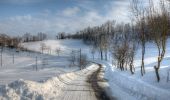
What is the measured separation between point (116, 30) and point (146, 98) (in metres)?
180

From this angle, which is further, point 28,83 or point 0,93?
point 28,83

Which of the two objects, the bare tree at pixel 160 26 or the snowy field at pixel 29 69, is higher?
the bare tree at pixel 160 26

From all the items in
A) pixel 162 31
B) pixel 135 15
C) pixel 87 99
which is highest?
pixel 135 15

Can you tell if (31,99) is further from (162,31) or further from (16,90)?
(162,31)

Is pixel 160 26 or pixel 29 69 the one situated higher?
pixel 160 26

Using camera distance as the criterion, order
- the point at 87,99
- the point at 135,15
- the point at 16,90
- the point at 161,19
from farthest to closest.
→ the point at 135,15
the point at 161,19
the point at 87,99
the point at 16,90

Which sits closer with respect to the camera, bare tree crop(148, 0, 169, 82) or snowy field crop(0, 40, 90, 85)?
bare tree crop(148, 0, 169, 82)

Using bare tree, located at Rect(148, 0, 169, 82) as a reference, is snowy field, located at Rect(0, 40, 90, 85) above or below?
below

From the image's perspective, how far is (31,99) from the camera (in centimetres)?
1747

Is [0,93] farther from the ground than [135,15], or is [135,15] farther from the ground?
[135,15]

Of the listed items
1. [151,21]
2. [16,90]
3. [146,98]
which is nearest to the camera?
[146,98]

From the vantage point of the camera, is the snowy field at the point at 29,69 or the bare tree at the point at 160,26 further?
the snowy field at the point at 29,69

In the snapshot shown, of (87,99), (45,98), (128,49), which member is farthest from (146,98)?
(128,49)

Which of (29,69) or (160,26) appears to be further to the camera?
(29,69)
